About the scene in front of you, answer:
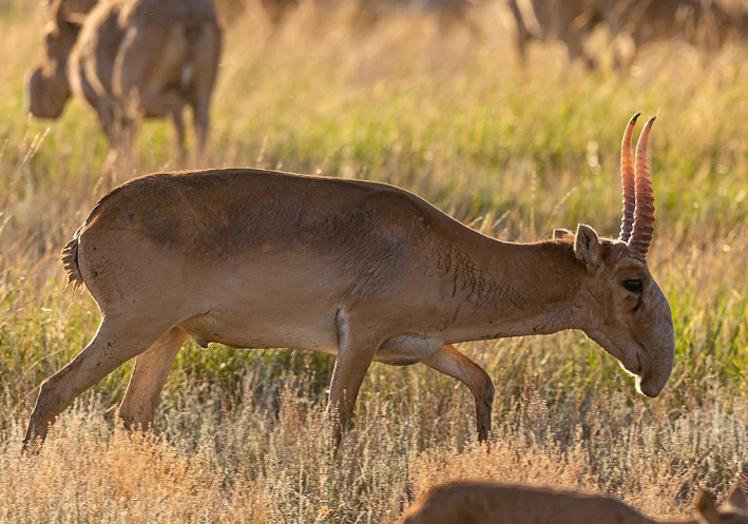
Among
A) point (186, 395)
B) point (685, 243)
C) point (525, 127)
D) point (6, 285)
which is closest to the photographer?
point (186, 395)

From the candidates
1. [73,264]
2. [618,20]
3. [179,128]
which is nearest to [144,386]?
[73,264]

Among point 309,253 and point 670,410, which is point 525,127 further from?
point 309,253

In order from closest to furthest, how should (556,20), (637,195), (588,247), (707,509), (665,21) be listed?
(707,509)
(637,195)
(588,247)
(556,20)
(665,21)

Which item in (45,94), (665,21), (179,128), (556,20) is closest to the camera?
(179,128)

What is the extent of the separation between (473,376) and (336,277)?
1.07 m

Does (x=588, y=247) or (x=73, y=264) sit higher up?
(x=588, y=247)

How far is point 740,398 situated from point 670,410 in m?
0.38

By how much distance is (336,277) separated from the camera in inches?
274

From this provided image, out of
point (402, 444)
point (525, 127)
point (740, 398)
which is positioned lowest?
point (402, 444)

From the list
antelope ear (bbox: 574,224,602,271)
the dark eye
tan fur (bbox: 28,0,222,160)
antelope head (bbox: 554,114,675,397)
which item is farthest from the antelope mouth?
tan fur (bbox: 28,0,222,160)

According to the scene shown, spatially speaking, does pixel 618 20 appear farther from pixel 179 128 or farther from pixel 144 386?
pixel 144 386

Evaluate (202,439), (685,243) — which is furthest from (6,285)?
(685,243)

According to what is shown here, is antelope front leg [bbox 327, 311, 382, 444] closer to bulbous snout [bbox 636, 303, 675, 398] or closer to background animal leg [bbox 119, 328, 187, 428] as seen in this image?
background animal leg [bbox 119, 328, 187, 428]

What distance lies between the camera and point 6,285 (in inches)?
339
